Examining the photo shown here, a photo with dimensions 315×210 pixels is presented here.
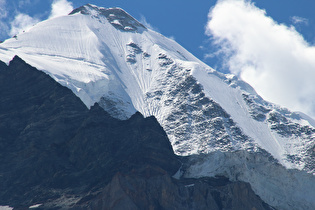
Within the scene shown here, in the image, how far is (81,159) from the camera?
166250mm

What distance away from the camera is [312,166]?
195 meters

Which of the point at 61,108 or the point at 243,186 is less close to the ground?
the point at 61,108

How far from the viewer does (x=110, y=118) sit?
179 meters

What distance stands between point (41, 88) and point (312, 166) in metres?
68.5

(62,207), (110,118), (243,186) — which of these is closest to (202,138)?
(110,118)

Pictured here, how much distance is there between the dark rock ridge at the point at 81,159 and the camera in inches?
5738

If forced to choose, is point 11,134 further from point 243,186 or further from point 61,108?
point 243,186

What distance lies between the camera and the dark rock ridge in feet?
478

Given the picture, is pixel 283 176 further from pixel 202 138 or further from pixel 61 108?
pixel 61 108

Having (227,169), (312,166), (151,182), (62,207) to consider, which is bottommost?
(62,207)

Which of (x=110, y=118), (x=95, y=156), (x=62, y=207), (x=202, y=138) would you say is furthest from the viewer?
(x=202, y=138)

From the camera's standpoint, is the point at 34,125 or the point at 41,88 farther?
the point at 41,88

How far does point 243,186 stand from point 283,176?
22.8 m

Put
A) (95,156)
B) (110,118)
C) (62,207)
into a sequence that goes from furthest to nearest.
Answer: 1. (110,118)
2. (95,156)
3. (62,207)
